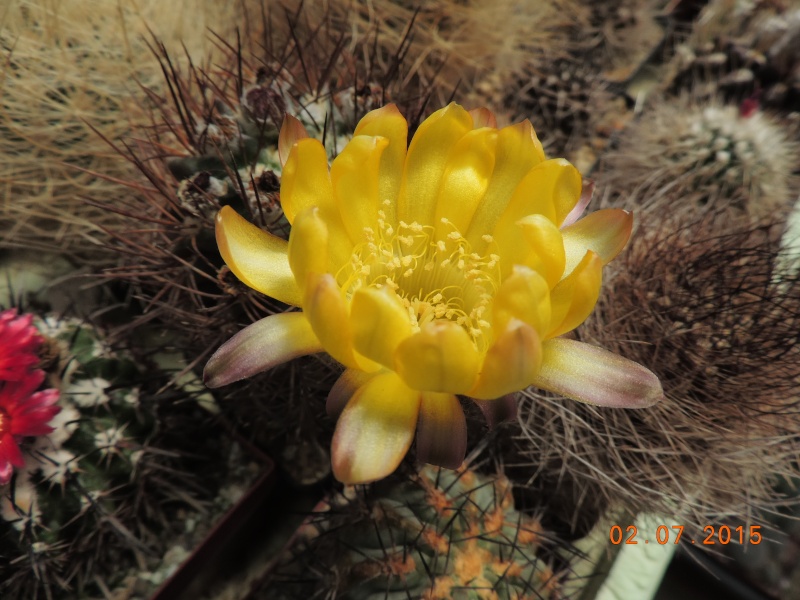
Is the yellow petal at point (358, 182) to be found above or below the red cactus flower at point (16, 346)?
above

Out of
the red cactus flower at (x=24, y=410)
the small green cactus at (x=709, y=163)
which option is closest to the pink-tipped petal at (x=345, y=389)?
the red cactus flower at (x=24, y=410)

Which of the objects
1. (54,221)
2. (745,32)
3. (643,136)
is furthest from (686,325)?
(745,32)

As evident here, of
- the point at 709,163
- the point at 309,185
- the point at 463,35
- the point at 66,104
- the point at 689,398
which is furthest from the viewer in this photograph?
the point at 463,35

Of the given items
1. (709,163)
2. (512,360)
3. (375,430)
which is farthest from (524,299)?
(709,163)

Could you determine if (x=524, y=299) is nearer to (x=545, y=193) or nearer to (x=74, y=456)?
(x=545, y=193)

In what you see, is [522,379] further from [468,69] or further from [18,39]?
[468,69]

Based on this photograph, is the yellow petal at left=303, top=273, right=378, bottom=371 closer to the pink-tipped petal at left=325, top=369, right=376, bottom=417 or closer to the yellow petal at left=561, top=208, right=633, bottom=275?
the pink-tipped petal at left=325, top=369, right=376, bottom=417
